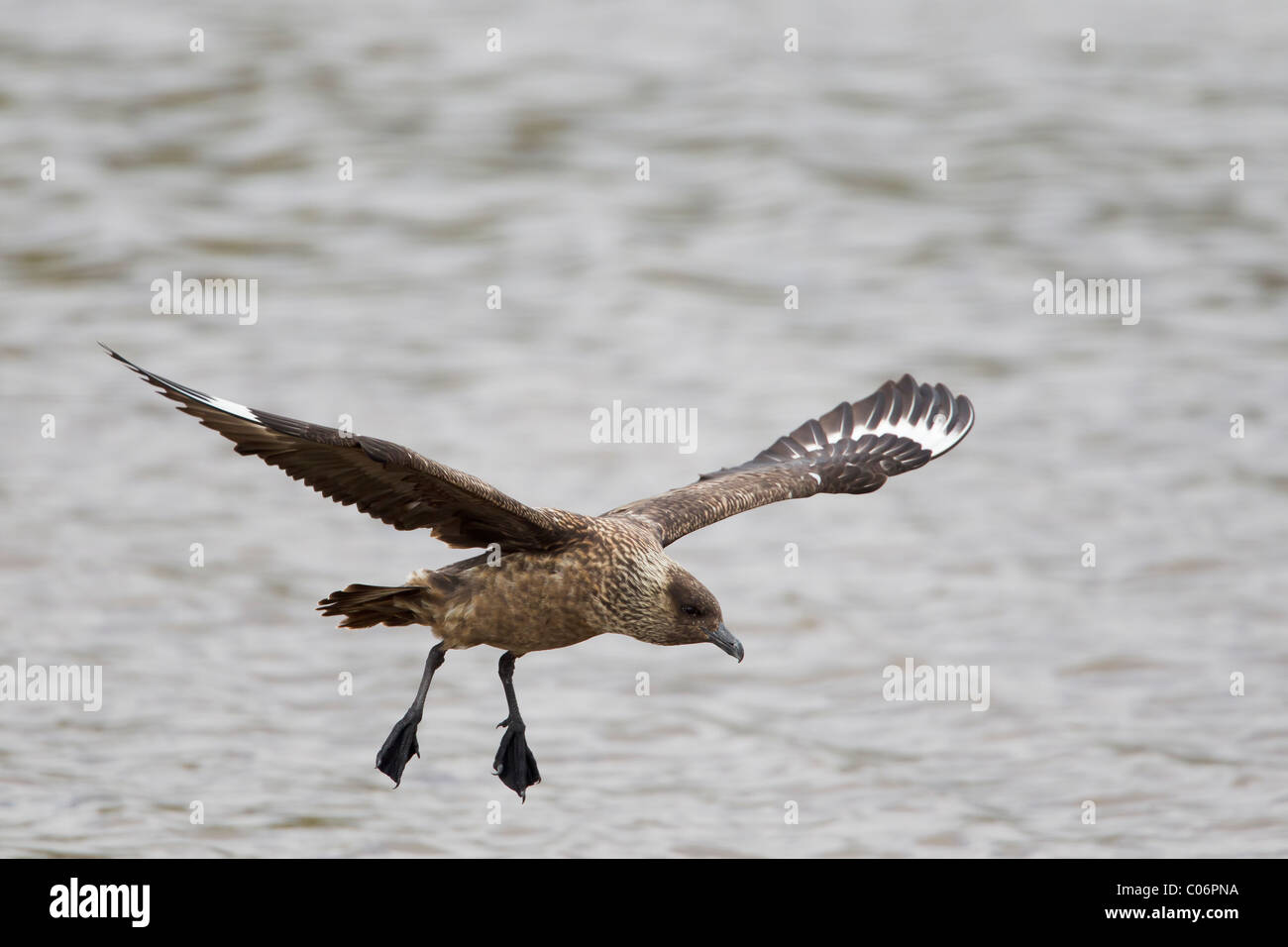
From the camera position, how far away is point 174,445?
19.5 meters

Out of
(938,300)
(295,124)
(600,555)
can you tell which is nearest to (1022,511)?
(938,300)

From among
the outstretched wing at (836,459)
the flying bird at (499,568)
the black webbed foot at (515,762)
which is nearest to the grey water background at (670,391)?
the outstretched wing at (836,459)

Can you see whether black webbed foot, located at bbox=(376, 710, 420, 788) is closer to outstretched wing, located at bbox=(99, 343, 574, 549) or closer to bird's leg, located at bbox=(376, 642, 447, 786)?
bird's leg, located at bbox=(376, 642, 447, 786)

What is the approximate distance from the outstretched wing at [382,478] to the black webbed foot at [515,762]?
130 cm

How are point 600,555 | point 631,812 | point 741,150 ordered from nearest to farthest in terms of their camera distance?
point 600,555
point 631,812
point 741,150

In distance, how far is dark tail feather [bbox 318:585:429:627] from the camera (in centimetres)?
840

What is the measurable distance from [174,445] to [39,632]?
3.97m

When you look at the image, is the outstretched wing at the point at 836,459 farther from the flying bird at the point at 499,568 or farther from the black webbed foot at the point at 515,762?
the black webbed foot at the point at 515,762

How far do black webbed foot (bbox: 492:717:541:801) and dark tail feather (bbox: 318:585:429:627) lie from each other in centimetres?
92

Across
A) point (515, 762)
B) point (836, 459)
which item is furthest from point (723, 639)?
point (836, 459)

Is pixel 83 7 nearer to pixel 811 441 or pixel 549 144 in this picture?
pixel 549 144

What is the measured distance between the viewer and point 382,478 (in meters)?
7.93

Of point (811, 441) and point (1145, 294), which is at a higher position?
point (1145, 294)

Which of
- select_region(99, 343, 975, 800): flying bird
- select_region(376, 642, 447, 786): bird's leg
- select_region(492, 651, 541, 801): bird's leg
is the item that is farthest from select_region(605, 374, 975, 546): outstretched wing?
select_region(376, 642, 447, 786): bird's leg
